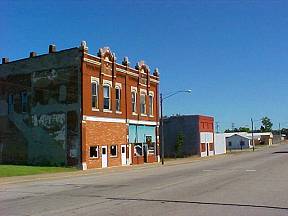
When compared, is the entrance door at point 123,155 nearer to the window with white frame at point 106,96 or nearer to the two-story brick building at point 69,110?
the two-story brick building at point 69,110

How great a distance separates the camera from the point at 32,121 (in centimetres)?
4312

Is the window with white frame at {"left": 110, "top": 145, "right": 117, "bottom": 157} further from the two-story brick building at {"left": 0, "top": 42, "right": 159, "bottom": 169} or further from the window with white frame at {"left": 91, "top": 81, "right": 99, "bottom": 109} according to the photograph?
the window with white frame at {"left": 91, "top": 81, "right": 99, "bottom": 109}

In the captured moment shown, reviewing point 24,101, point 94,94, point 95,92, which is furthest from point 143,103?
point 24,101

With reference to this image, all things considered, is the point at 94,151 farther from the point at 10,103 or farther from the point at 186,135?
the point at 186,135

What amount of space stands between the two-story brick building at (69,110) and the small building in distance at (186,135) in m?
26.6

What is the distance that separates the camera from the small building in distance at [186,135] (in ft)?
247

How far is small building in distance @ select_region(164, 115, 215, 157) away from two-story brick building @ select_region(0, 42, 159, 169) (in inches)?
1048

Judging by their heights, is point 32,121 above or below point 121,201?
above

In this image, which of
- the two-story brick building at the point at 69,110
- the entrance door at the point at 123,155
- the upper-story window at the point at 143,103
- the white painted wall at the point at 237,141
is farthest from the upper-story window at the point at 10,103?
the white painted wall at the point at 237,141

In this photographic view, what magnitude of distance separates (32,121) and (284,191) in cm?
2987

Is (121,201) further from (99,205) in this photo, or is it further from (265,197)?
(265,197)

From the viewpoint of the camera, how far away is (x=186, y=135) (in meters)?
76.4

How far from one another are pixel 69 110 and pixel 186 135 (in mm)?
38491

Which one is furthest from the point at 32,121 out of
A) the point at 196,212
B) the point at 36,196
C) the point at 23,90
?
the point at 196,212
